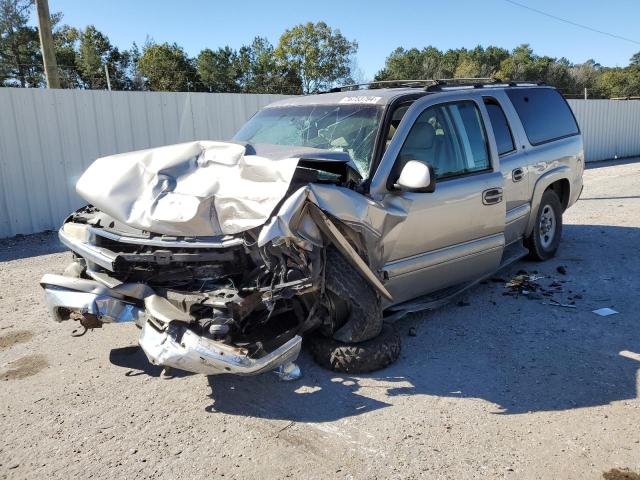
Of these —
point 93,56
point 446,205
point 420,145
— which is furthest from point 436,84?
point 93,56

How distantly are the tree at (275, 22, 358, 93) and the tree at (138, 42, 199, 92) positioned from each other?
337 inches

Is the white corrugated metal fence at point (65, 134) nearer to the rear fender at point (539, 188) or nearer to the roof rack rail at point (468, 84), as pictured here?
the roof rack rail at point (468, 84)

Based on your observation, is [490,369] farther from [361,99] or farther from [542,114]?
[542,114]

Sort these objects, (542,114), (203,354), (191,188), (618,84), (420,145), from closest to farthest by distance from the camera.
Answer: (203,354) → (191,188) → (420,145) → (542,114) → (618,84)

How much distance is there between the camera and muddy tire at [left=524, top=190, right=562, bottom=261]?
21.2ft

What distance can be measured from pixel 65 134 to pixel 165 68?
29.3m

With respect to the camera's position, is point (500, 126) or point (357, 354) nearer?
point (357, 354)

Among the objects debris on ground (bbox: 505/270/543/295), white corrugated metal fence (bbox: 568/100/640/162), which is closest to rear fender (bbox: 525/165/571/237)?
debris on ground (bbox: 505/270/543/295)

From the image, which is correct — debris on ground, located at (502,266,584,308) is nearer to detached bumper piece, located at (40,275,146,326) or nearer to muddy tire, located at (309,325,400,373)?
muddy tire, located at (309,325,400,373)

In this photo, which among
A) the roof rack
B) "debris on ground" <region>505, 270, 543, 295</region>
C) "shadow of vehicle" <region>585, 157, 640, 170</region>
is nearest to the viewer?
the roof rack

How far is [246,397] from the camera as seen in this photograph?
369cm

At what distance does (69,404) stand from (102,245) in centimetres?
108

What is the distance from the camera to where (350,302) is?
385 centimetres

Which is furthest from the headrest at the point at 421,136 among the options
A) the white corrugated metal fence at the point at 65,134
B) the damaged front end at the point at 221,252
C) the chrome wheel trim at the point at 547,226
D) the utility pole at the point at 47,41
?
the utility pole at the point at 47,41
